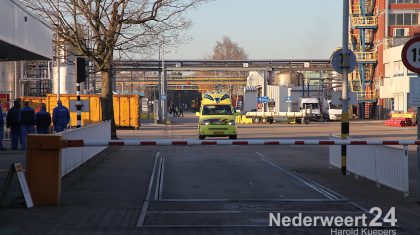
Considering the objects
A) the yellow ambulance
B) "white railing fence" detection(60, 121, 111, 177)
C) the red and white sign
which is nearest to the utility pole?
the red and white sign

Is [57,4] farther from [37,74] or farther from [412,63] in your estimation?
[37,74]

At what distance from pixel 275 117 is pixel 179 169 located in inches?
1745

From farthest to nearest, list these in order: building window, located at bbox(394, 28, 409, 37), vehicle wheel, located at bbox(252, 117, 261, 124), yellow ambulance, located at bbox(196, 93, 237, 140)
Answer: building window, located at bbox(394, 28, 409, 37) < vehicle wheel, located at bbox(252, 117, 261, 124) < yellow ambulance, located at bbox(196, 93, 237, 140)

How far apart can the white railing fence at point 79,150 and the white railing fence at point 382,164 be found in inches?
265

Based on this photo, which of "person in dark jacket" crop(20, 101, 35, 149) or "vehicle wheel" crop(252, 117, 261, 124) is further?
"vehicle wheel" crop(252, 117, 261, 124)

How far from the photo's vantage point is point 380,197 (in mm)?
12406

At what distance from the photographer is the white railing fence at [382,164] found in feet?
40.5

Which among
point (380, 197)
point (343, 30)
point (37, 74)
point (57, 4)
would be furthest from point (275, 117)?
point (380, 197)

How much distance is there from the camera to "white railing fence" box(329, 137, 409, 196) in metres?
12.4

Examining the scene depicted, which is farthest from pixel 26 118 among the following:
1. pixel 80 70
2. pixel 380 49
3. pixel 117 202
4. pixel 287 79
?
pixel 287 79

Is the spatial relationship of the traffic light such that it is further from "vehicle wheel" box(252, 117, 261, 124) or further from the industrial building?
the industrial building

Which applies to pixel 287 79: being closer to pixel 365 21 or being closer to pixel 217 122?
pixel 365 21

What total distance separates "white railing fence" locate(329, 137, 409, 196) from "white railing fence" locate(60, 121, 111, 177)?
6.72m

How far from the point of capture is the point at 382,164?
13.8 meters
